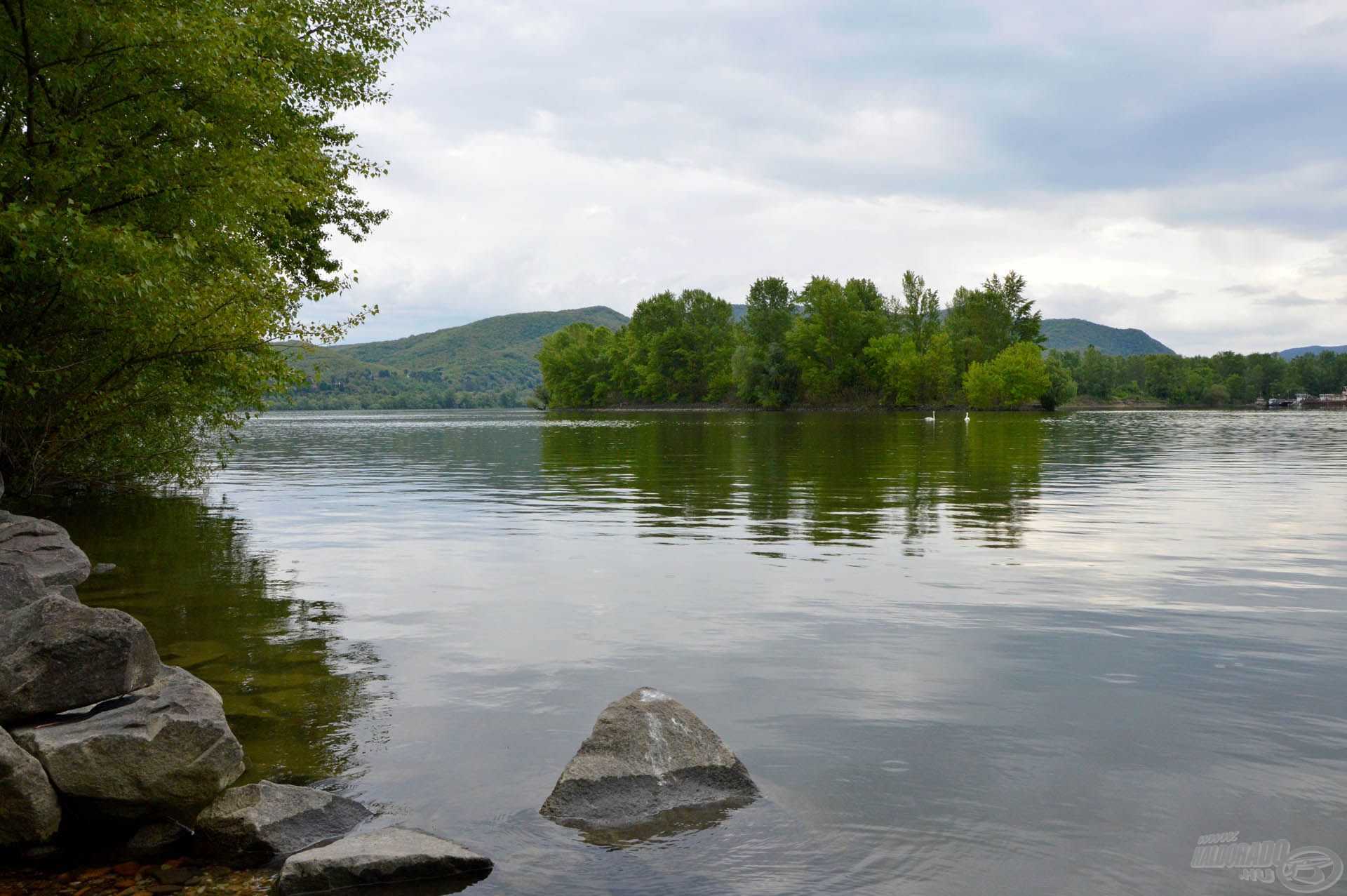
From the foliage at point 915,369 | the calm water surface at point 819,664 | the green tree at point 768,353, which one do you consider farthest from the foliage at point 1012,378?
the calm water surface at point 819,664

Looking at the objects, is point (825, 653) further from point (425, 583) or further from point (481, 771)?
point (425, 583)

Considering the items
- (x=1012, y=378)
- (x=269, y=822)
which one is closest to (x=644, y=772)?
(x=269, y=822)

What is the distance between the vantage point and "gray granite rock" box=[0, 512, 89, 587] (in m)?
15.3

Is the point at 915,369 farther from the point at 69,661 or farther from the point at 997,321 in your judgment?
the point at 69,661

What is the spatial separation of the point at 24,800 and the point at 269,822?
1.95 metres

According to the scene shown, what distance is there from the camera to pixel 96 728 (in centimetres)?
854

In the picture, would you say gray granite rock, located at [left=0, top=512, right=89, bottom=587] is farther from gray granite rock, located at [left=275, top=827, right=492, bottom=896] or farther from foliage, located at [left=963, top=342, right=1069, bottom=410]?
foliage, located at [left=963, top=342, right=1069, bottom=410]

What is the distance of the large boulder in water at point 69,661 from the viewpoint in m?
8.95

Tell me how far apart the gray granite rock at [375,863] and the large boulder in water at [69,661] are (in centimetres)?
311

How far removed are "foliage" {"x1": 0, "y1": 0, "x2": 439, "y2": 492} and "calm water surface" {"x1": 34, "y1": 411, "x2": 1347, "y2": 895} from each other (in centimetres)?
408

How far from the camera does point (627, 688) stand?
12.2 meters

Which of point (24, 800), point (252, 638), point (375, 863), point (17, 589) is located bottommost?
point (375, 863)

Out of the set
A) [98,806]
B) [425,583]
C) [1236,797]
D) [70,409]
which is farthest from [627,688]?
[70,409]

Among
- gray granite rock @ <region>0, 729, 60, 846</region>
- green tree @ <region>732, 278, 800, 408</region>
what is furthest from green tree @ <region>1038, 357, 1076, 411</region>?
gray granite rock @ <region>0, 729, 60, 846</region>
